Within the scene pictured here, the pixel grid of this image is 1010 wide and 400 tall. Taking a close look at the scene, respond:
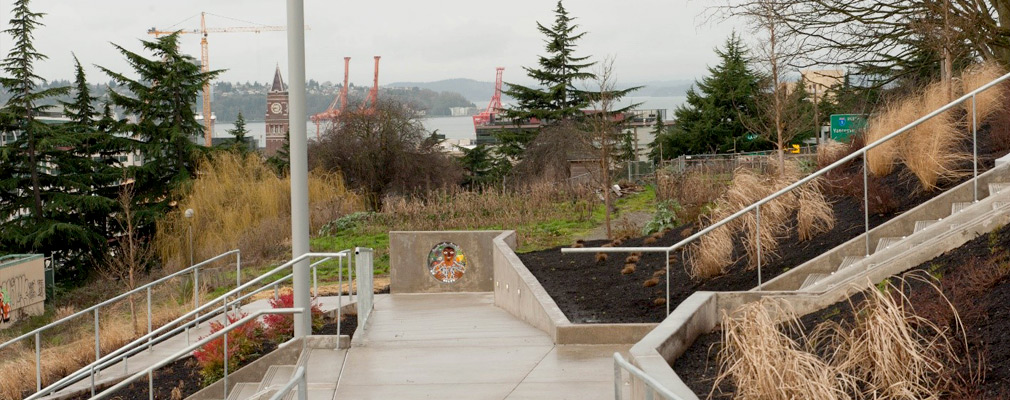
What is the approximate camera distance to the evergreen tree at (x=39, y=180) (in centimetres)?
4616

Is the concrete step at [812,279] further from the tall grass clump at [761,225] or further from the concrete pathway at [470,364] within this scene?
the concrete pathway at [470,364]

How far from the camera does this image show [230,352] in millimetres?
11602

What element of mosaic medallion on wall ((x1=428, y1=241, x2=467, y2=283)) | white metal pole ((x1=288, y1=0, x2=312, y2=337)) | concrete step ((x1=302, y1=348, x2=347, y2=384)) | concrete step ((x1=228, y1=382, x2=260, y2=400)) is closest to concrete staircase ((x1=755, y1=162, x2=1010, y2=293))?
concrete step ((x1=302, y1=348, x2=347, y2=384))

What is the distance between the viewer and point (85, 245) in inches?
1902

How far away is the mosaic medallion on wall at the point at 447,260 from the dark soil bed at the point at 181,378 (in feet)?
18.2

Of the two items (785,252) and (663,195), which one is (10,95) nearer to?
(663,195)

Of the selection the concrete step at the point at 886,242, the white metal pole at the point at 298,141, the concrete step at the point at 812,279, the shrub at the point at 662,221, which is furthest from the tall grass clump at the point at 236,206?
the concrete step at the point at 886,242

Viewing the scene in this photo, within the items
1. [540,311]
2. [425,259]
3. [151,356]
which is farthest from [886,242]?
[425,259]

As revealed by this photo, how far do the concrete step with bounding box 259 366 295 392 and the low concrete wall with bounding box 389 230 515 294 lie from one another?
28.0ft

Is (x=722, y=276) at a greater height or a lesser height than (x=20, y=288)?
greater

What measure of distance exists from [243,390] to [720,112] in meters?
48.8

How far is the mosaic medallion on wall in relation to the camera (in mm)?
19016

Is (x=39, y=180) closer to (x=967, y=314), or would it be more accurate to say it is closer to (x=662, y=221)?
(x=662, y=221)

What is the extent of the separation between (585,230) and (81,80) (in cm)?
3575
